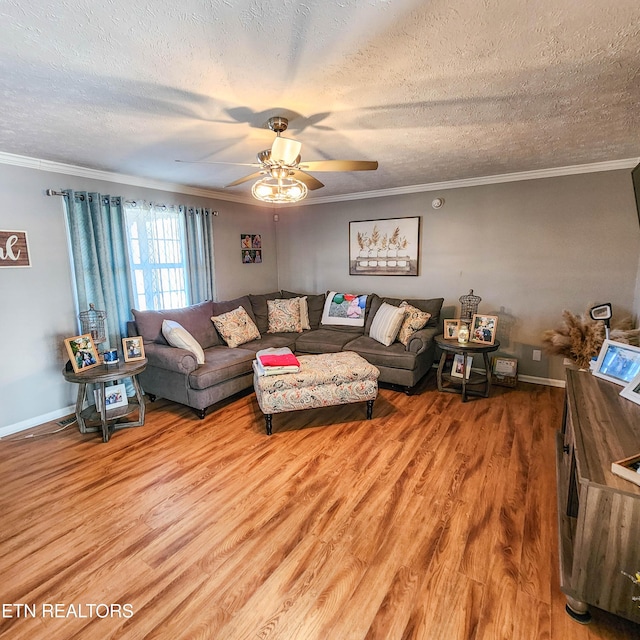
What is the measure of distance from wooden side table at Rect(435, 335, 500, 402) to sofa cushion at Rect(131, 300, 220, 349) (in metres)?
2.55

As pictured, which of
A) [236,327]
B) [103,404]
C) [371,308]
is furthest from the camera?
[371,308]

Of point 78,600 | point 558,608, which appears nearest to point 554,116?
point 558,608

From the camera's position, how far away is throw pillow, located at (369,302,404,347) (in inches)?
152

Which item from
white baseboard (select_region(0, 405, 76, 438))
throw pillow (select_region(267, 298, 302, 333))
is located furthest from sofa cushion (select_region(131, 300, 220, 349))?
white baseboard (select_region(0, 405, 76, 438))

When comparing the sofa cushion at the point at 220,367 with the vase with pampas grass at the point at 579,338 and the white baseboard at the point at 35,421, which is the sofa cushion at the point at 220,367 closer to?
the white baseboard at the point at 35,421

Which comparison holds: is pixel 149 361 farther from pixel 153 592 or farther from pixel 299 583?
pixel 299 583

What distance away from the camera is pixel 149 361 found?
3.36 m

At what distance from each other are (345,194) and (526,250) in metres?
2.35

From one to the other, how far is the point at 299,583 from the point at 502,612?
863mm

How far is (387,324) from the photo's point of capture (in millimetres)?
3914

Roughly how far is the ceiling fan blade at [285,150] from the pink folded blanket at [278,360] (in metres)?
1.59

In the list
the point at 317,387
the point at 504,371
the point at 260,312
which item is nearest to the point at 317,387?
the point at 317,387

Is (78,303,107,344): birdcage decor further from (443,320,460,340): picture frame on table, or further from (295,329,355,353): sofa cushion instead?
(443,320,460,340): picture frame on table

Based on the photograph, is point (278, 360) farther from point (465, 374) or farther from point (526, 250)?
point (526, 250)
